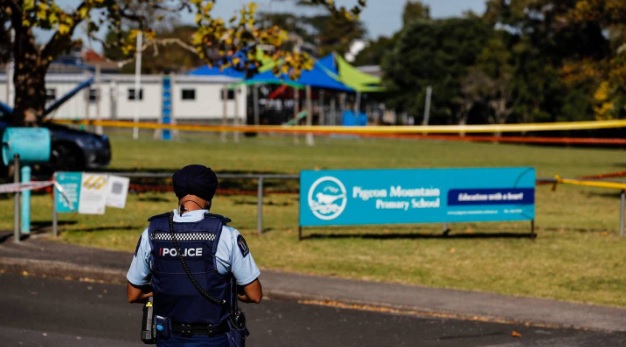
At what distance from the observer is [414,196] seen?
1526 centimetres

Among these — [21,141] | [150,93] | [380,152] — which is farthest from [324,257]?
[150,93]

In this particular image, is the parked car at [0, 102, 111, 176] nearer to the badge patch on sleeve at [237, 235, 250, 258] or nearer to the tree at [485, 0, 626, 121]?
the badge patch on sleeve at [237, 235, 250, 258]

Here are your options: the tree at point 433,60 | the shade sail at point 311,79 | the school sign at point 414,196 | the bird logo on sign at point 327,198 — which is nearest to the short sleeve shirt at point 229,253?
the school sign at point 414,196

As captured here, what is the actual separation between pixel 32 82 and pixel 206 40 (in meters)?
3.45

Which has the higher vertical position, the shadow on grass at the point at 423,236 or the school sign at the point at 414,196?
the school sign at the point at 414,196

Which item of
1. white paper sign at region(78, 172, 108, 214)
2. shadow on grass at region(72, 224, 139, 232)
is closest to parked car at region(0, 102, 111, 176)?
shadow on grass at region(72, 224, 139, 232)

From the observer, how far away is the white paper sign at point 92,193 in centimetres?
1498

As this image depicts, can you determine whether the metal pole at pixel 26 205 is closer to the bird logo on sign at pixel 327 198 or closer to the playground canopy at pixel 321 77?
the bird logo on sign at pixel 327 198

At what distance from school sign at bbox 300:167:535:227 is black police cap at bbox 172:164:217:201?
917 cm

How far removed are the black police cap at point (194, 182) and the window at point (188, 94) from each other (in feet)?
206

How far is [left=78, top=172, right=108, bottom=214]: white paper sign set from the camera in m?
15.0

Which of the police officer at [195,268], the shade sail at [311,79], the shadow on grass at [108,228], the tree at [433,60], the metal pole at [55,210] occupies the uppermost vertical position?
the tree at [433,60]

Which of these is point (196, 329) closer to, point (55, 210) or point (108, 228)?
point (55, 210)

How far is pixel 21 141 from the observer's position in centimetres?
1509
